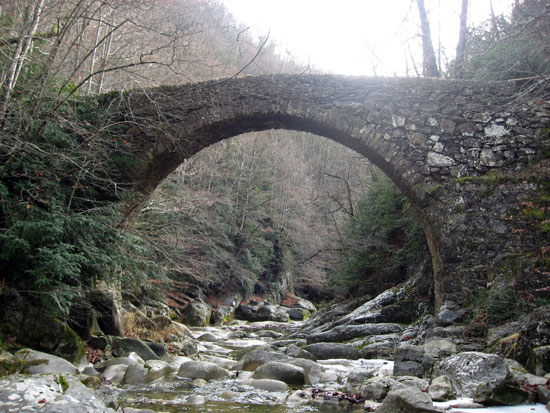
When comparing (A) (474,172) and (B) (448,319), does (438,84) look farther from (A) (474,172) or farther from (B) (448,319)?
(B) (448,319)

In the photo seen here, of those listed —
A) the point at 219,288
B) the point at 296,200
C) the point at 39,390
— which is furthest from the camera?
the point at 296,200

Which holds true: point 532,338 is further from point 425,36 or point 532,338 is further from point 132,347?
point 425,36

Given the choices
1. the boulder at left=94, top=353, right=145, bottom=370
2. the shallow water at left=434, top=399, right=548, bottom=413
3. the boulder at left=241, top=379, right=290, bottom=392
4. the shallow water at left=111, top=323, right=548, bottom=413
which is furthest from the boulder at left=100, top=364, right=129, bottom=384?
the shallow water at left=434, top=399, right=548, bottom=413

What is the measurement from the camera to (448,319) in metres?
6.45

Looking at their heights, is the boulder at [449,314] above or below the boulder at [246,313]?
above

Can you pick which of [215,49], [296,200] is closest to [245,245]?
[296,200]

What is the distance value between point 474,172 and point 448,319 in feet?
7.61

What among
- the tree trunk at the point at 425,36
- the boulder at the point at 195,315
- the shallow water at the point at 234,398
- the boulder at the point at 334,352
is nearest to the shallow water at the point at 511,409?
the shallow water at the point at 234,398

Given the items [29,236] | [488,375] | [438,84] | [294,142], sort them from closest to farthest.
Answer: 1. [488,375]
2. [29,236]
3. [438,84]
4. [294,142]

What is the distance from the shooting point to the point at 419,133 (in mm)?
7227

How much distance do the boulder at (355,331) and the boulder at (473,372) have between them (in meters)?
4.62

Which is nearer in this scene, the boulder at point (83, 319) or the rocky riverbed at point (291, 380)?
the rocky riverbed at point (291, 380)

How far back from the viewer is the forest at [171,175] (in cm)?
570

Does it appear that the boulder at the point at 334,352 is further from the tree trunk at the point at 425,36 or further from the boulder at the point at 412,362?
the tree trunk at the point at 425,36
